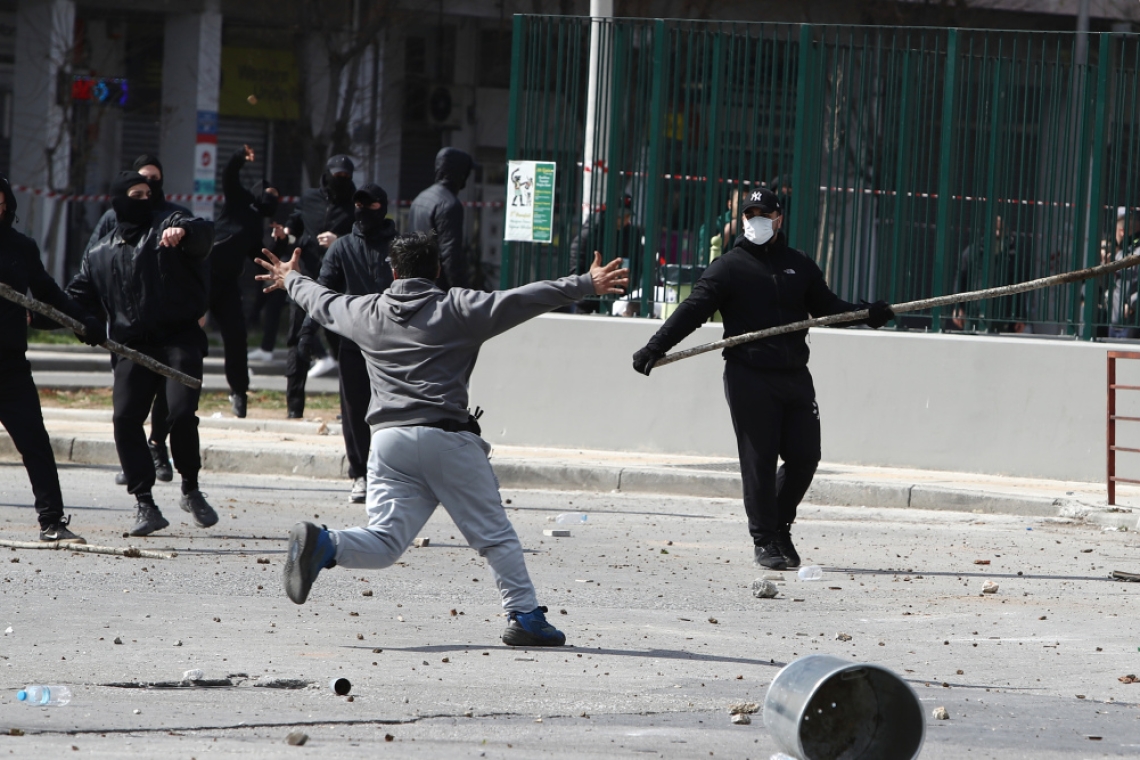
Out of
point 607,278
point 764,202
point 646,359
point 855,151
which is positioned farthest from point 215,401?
point 607,278

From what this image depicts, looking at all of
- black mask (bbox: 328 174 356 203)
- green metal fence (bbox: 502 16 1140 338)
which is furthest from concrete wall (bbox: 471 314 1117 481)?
black mask (bbox: 328 174 356 203)

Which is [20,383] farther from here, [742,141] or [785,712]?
[742,141]

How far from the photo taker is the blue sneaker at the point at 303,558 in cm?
611

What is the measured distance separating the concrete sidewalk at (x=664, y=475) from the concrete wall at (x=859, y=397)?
6.0 inches

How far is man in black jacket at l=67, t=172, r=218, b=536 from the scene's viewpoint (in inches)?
344

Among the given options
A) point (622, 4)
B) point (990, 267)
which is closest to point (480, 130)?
point (622, 4)

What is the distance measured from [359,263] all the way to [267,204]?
4219mm

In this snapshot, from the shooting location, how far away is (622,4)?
23172 millimetres

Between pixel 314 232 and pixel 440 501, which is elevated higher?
pixel 314 232

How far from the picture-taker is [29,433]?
834cm

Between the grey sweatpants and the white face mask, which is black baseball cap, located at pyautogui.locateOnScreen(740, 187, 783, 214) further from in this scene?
the grey sweatpants

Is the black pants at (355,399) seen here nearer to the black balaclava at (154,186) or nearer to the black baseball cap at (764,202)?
the black balaclava at (154,186)

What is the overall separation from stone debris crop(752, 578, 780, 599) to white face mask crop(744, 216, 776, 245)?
66.0 inches

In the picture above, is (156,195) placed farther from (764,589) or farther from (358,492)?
(764,589)
